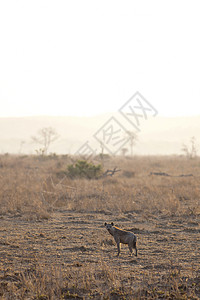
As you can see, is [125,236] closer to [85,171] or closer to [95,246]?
[95,246]

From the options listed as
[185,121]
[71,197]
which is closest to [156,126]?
[185,121]

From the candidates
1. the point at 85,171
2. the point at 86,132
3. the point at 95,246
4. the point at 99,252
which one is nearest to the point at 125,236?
the point at 99,252

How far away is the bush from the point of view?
19594mm

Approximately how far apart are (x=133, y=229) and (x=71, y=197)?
4.50 metres

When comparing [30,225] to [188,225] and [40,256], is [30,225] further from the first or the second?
[188,225]

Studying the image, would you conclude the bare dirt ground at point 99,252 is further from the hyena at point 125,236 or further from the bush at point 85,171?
the bush at point 85,171

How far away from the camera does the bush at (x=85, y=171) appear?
19.6 m

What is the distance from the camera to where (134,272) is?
5.25 m

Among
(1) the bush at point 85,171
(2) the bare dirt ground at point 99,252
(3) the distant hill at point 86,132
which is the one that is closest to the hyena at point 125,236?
(2) the bare dirt ground at point 99,252

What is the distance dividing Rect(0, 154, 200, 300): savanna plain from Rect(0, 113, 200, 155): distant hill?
107 metres

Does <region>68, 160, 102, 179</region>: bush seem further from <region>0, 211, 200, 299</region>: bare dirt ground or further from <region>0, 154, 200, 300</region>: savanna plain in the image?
<region>0, 211, 200, 299</region>: bare dirt ground

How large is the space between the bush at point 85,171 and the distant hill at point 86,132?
97.9 m

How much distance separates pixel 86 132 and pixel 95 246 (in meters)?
146

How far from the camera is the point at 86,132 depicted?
152 meters
